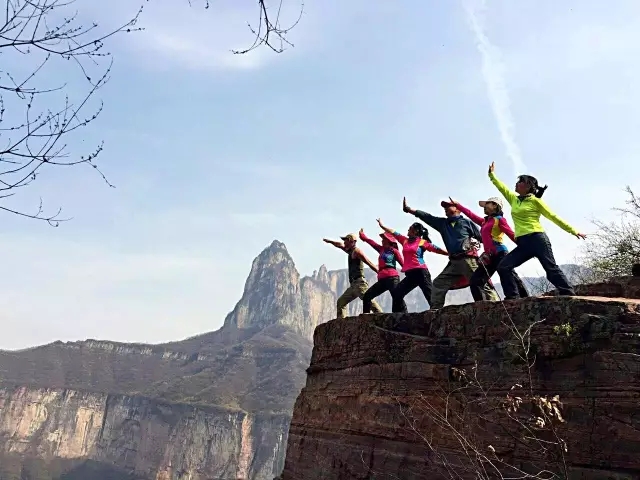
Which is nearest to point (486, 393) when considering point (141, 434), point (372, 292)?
point (372, 292)

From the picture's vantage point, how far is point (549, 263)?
6148 millimetres

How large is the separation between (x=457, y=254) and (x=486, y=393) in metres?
2.26

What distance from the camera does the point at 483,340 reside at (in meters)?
6.06

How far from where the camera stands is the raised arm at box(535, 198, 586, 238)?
6.00 meters

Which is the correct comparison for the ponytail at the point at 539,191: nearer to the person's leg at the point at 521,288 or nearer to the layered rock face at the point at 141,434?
the person's leg at the point at 521,288

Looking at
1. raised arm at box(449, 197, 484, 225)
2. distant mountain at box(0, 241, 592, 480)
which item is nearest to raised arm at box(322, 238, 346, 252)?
raised arm at box(449, 197, 484, 225)

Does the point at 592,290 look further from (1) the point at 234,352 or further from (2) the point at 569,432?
(1) the point at 234,352

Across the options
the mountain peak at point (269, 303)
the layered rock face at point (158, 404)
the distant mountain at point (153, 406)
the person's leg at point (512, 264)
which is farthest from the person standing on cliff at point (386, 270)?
the mountain peak at point (269, 303)

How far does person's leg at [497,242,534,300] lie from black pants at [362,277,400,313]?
7.48 feet

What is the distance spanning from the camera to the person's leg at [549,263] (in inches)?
239

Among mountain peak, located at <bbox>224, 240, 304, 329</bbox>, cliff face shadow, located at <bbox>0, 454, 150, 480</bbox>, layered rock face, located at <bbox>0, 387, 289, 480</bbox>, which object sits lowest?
cliff face shadow, located at <bbox>0, 454, 150, 480</bbox>

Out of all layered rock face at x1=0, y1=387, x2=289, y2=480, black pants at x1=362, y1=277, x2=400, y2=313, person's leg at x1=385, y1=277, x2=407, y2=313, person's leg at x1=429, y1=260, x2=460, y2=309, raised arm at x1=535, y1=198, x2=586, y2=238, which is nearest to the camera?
raised arm at x1=535, y1=198, x2=586, y2=238

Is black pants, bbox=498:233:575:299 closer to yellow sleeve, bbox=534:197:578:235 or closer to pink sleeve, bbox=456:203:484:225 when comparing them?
yellow sleeve, bbox=534:197:578:235

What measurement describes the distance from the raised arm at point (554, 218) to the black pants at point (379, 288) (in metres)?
2.96
